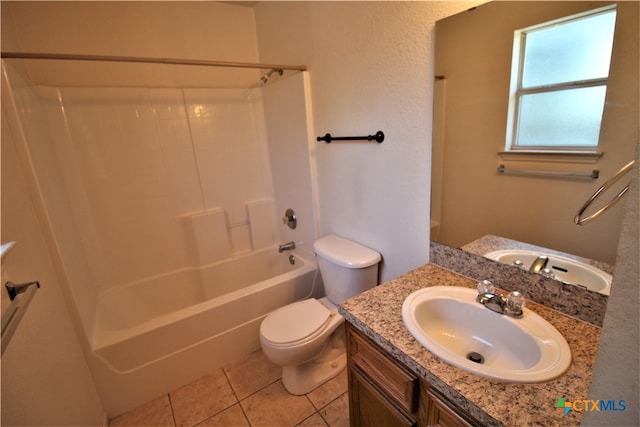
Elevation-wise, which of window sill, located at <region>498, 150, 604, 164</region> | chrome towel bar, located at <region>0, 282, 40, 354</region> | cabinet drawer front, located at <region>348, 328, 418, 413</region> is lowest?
cabinet drawer front, located at <region>348, 328, 418, 413</region>

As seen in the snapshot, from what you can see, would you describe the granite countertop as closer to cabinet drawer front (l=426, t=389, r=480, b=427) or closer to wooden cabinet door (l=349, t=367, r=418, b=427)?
cabinet drawer front (l=426, t=389, r=480, b=427)

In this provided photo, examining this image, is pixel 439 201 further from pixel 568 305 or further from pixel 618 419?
pixel 618 419

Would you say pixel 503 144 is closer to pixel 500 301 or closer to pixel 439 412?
pixel 500 301

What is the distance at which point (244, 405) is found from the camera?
1605mm

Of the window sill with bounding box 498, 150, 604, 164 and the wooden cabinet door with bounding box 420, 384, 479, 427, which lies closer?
the wooden cabinet door with bounding box 420, 384, 479, 427

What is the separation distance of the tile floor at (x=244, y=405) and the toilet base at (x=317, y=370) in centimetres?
3

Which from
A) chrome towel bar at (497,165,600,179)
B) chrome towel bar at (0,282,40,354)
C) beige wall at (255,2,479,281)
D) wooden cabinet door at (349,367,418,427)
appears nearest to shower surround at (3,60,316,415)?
beige wall at (255,2,479,281)

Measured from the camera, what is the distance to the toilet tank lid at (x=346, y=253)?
1.54m

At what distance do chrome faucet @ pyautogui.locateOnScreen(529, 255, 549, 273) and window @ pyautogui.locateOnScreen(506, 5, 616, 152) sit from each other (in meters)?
0.36

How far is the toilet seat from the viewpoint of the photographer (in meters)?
1.50

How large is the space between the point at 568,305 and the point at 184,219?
7.83 ft

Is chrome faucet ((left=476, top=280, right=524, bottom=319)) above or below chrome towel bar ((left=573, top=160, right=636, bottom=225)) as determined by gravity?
below

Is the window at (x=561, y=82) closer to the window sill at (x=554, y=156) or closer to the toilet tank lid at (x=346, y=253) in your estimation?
the window sill at (x=554, y=156)

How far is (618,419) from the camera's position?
1.26 ft
